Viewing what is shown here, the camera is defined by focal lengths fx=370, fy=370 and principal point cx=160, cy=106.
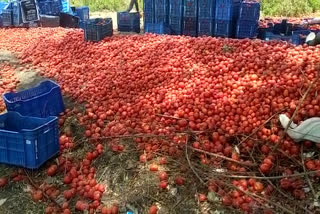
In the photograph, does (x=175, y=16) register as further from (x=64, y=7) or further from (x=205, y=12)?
(x=64, y=7)

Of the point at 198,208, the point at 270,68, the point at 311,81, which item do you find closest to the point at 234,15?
the point at 270,68

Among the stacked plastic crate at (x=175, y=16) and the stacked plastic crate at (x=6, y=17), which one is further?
the stacked plastic crate at (x=6, y=17)

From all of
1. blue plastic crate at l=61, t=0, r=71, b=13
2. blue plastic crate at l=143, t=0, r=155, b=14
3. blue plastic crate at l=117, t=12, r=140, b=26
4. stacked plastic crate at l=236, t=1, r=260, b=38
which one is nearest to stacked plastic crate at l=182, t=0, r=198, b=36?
blue plastic crate at l=143, t=0, r=155, b=14

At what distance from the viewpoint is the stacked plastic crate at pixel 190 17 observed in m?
8.99

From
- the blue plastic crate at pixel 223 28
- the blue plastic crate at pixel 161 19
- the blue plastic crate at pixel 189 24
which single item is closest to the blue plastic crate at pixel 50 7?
the blue plastic crate at pixel 161 19

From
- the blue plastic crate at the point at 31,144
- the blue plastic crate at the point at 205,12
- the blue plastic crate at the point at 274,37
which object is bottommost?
the blue plastic crate at the point at 31,144

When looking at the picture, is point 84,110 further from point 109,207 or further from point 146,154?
point 109,207

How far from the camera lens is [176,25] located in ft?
30.8

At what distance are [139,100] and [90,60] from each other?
103 inches

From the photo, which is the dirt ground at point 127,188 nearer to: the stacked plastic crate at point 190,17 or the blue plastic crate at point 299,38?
the blue plastic crate at point 299,38

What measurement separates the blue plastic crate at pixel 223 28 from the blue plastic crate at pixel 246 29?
19 centimetres

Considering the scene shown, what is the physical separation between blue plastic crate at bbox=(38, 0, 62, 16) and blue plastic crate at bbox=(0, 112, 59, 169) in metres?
9.03

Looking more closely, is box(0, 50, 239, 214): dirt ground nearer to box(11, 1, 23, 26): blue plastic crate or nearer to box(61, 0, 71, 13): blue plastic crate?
A: box(11, 1, 23, 26): blue plastic crate

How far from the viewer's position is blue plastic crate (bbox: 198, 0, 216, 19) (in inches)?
344
